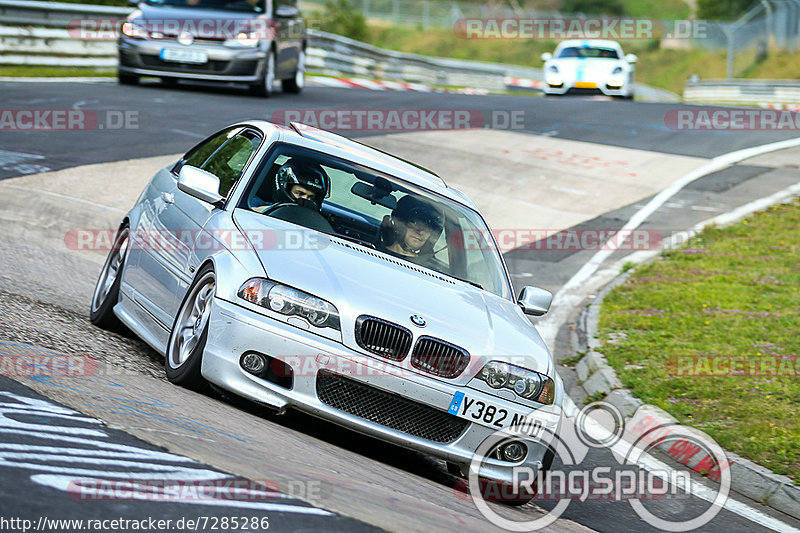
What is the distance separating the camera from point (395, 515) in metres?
4.40

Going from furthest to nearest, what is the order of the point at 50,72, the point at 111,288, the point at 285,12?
the point at 50,72 → the point at 285,12 → the point at 111,288

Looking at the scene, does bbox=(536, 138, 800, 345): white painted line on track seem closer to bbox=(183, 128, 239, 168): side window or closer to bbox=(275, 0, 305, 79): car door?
bbox=(183, 128, 239, 168): side window

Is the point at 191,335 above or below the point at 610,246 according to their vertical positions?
above

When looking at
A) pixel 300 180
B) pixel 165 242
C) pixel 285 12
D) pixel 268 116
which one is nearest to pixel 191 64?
pixel 285 12

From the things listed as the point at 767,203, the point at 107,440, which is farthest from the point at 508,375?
the point at 767,203

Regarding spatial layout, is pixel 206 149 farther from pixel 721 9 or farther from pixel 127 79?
pixel 721 9

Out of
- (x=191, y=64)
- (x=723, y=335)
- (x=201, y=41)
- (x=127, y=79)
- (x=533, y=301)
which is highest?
(x=201, y=41)

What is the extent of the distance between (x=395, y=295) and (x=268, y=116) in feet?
42.4

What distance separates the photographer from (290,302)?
18.2ft

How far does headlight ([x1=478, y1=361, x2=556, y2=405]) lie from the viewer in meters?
5.62

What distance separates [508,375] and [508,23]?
71.0m

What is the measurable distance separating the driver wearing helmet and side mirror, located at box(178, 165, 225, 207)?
1001mm

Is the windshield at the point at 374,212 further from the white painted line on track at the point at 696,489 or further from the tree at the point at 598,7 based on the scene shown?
the tree at the point at 598,7

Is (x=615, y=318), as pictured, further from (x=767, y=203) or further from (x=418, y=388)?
(x=767, y=203)
